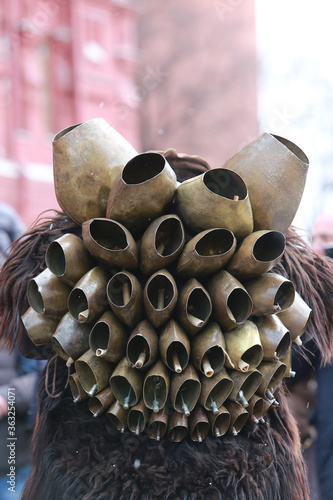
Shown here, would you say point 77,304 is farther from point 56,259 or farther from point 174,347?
point 174,347

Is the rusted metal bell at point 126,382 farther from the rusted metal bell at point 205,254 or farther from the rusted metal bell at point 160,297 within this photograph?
the rusted metal bell at point 205,254

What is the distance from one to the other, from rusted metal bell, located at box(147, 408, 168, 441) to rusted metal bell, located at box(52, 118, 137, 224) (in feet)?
1.38

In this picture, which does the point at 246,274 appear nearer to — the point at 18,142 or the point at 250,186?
the point at 250,186

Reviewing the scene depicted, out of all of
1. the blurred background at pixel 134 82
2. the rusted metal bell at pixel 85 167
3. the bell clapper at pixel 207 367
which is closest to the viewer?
the bell clapper at pixel 207 367

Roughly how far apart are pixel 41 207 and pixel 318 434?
5985mm

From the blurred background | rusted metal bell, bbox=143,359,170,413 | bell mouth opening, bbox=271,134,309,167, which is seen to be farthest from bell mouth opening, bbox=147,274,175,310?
the blurred background

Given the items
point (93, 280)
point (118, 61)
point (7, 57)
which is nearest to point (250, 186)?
point (93, 280)

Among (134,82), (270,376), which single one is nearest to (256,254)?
(270,376)

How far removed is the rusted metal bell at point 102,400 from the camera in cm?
120

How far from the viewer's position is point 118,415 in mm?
1195

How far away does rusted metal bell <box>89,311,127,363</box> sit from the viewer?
1.16m

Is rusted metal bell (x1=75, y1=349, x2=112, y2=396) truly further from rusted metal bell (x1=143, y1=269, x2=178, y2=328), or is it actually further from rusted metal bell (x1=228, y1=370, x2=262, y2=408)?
rusted metal bell (x1=228, y1=370, x2=262, y2=408)

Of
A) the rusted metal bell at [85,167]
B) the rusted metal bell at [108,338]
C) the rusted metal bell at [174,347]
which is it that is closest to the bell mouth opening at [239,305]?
the rusted metal bell at [174,347]

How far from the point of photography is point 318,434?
238 centimetres
